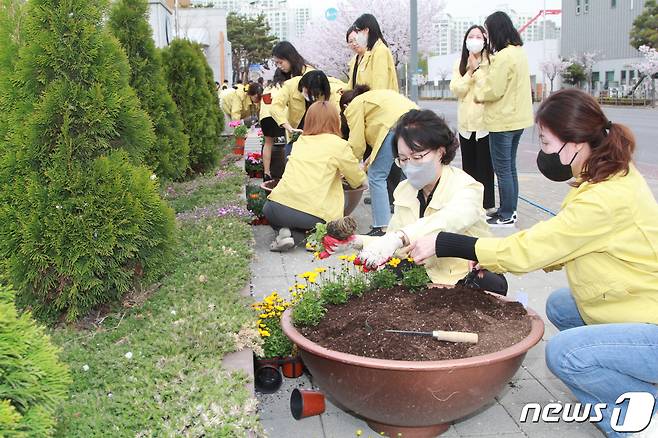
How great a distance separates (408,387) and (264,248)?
4.03 metres

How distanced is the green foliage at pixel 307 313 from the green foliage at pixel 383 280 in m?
0.47

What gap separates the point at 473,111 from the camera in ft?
23.7

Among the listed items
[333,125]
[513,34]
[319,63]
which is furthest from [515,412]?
A: [319,63]

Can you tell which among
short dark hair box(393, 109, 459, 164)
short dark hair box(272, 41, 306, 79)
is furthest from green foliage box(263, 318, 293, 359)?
short dark hair box(272, 41, 306, 79)

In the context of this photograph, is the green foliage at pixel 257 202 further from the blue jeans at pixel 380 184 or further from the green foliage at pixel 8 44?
the green foliage at pixel 8 44

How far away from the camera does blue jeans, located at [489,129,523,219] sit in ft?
22.9

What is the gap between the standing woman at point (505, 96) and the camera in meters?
6.89

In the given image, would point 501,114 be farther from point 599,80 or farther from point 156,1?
point 599,80

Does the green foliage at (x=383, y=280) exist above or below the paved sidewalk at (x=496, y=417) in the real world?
above

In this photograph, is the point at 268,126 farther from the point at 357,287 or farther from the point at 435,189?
the point at 357,287

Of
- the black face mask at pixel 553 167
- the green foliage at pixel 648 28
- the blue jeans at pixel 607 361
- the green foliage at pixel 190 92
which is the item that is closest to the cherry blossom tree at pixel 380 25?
the green foliage at pixel 648 28

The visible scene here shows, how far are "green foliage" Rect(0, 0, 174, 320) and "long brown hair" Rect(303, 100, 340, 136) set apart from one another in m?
2.46

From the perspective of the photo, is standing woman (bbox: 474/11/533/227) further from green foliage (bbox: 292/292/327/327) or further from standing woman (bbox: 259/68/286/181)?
green foliage (bbox: 292/292/327/327)

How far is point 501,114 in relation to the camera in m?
6.91
